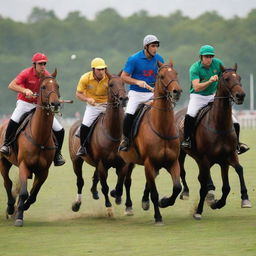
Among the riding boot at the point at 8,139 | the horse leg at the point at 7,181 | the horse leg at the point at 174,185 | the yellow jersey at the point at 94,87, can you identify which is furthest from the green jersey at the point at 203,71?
the horse leg at the point at 7,181

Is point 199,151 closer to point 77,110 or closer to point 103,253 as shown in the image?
point 103,253

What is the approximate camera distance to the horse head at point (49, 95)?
1515 centimetres

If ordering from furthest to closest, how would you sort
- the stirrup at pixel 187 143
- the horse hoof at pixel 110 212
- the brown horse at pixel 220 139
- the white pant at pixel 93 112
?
the white pant at pixel 93 112 < the horse hoof at pixel 110 212 < the stirrup at pixel 187 143 < the brown horse at pixel 220 139

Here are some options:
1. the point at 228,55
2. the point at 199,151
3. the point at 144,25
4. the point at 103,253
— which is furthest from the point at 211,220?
the point at 144,25

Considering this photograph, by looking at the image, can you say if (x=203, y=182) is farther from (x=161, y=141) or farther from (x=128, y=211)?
(x=128, y=211)

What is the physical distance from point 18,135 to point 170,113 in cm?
251

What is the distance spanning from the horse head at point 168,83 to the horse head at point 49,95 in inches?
59.0

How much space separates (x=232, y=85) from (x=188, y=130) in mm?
1463

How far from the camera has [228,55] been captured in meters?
128

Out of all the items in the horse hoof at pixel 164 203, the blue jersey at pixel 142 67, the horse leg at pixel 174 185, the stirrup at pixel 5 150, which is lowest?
the horse hoof at pixel 164 203

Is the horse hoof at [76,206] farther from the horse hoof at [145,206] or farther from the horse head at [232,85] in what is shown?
the horse head at [232,85]

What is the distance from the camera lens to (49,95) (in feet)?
50.1

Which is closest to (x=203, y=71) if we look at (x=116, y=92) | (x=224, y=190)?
(x=116, y=92)

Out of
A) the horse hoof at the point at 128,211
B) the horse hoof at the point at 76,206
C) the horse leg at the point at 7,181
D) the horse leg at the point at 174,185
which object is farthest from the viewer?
the horse hoof at the point at 76,206
